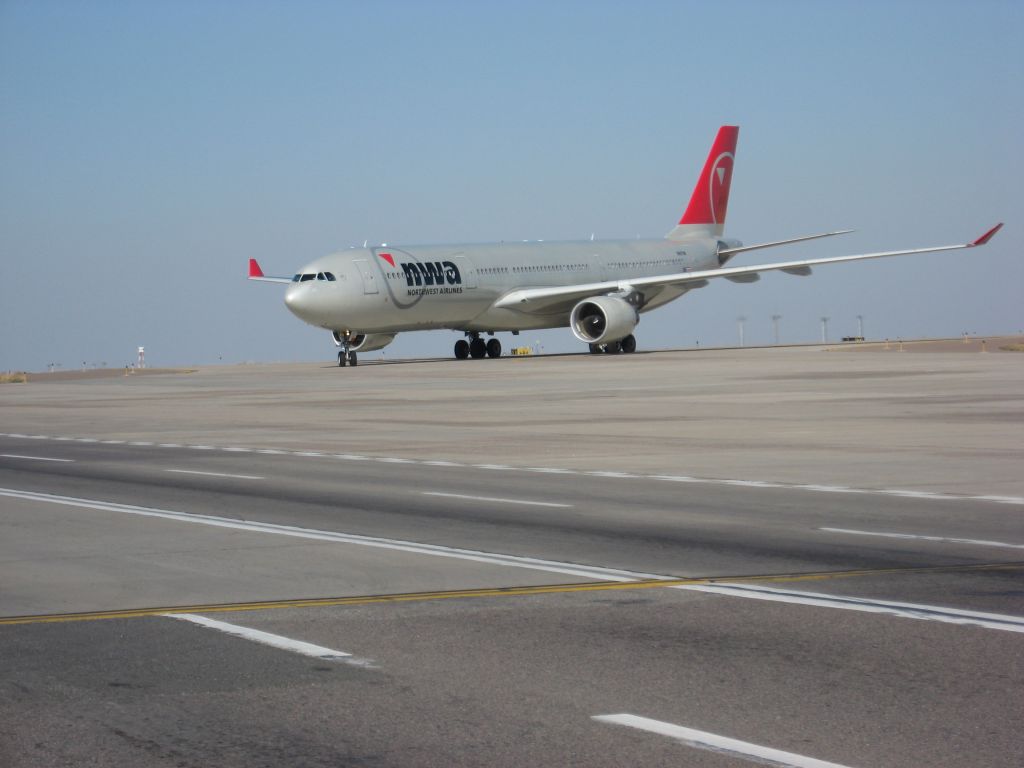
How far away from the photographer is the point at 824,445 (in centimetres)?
2308

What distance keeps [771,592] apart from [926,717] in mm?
3485

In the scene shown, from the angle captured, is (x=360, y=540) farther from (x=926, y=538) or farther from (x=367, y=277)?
(x=367, y=277)

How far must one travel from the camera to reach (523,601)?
1061cm

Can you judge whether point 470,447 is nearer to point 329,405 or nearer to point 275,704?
point 329,405

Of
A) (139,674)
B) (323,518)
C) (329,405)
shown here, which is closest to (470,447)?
(323,518)

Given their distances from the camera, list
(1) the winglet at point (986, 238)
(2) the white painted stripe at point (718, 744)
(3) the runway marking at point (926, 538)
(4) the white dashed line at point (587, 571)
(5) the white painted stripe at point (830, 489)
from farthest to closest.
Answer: (1) the winglet at point (986, 238), (5) the white painted stripe at point (830, 489), (3) the runway marking at point (926, 538), (4) the white dashed line at point (587, 571), (2) the white painted stripe at point (718, 744)

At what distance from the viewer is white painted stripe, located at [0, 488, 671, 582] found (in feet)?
38.9

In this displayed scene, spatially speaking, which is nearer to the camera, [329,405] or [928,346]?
[329,405]

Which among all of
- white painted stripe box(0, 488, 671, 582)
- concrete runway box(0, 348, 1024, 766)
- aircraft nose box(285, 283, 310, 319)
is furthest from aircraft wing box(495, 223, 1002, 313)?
white painted stripe box(0, 488, 671, 582)

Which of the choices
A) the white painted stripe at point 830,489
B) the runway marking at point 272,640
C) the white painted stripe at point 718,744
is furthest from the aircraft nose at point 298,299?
the white painted stripe at point 718,744

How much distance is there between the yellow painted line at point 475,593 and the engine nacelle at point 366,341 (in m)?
51.0

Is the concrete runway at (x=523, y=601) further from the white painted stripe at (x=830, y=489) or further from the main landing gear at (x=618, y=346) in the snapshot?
the main landing gear at (x=618, y=346)

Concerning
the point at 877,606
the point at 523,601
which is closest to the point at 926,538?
the point at 877,606

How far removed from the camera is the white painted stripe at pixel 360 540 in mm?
11859
